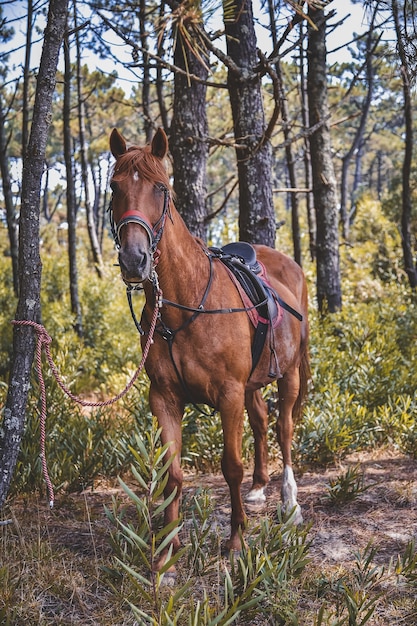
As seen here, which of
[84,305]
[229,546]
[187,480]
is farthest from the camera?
[84,305]

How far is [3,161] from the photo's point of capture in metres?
→ 10.1

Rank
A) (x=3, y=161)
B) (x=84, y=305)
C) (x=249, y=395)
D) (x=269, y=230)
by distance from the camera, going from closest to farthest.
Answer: (x=249, y=395), (x=269, y=230), (x=3, y=161), (x=84, y=305)

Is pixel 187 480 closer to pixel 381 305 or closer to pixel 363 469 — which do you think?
pixel 363 469

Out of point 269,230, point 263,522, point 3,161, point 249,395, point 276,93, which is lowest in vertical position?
point 263,522

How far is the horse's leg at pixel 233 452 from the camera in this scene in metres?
3.41

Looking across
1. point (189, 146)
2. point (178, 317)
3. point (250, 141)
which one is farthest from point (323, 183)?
point (178, 317)

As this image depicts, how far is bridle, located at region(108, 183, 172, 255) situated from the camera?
9.21 ft

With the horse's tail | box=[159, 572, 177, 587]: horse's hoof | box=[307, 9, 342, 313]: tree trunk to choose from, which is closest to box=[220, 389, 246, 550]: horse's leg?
box=[159, 572, 177, 587]: horse's hoof

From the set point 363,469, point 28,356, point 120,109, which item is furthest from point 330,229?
point 120,109

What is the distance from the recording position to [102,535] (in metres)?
3.75

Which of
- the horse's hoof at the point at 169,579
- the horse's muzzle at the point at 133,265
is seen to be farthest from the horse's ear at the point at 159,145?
the horse's hoof at the point at 169,579

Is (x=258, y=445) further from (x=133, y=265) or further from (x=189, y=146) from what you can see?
(x=189, y=146)

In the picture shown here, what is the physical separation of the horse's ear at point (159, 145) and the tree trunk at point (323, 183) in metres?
6.07

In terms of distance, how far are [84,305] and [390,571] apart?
33.8 ft
